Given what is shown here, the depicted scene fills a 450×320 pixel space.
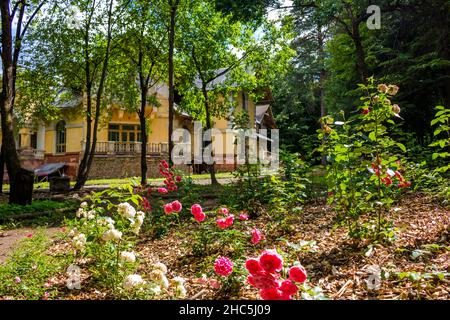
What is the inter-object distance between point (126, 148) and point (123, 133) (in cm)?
168

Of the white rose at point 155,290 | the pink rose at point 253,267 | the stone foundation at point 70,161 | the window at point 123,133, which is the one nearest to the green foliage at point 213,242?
the white rose at point 155,290

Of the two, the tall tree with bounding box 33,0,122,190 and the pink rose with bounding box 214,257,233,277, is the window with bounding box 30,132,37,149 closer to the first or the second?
the tall tree with bounding box 33,0,122,190

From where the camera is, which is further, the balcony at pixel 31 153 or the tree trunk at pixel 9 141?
the balcony at pixel 31 153

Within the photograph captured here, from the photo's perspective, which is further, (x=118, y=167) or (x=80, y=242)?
(x=118, y=167)

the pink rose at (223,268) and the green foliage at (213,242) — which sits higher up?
the pink rose at (223,268)

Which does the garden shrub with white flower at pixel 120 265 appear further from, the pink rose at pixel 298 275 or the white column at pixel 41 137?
the white column at pixel 41 137

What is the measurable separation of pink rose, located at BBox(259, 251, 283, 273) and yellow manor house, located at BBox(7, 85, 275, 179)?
68.1ft

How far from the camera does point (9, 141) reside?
27.4ft

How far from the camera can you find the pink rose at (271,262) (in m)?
1.60

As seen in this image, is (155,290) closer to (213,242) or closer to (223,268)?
(223,268)

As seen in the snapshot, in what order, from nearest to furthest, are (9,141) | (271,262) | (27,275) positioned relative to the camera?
(271,262) < (27,275) < (9,141)

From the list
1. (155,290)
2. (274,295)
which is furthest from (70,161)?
(274,295)

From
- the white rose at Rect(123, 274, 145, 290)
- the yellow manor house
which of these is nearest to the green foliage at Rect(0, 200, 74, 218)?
the white rose at Rect(123, 274, 145, 290)
